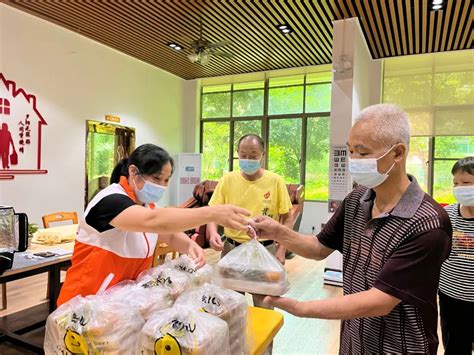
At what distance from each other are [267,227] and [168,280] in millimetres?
531

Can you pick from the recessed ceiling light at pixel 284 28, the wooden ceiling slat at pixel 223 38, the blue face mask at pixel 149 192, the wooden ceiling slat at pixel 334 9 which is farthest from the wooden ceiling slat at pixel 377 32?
the blue face mask at pixel 149 192

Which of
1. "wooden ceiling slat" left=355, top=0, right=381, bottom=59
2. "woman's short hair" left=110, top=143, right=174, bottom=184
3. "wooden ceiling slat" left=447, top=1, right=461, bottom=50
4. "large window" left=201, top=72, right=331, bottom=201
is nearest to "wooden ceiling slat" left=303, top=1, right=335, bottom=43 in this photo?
"wooden ceiling slat" left=355, top=0, right=381, bottom=59

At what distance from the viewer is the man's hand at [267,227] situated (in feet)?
4.97

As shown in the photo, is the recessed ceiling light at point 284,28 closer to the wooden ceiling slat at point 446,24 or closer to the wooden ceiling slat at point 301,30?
the wooden ceiling slat at point 301,30

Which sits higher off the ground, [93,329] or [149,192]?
[149,192]

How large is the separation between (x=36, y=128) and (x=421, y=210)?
588 cm

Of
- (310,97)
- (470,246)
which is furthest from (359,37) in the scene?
(470,246)

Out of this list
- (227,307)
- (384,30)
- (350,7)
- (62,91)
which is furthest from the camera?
(62,91)

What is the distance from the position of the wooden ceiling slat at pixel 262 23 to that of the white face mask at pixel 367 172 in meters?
4.16

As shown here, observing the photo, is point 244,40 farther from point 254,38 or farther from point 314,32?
point 314,32

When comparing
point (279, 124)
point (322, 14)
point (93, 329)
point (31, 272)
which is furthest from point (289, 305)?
point (279, 124)

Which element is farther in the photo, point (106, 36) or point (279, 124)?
point (279, 124)

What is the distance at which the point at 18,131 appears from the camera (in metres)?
5.29

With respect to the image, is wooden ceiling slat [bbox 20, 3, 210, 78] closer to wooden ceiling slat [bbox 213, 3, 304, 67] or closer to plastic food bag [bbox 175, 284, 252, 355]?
wooden ceiling slat [bbox 213, 3, 304, 67]
